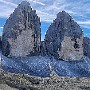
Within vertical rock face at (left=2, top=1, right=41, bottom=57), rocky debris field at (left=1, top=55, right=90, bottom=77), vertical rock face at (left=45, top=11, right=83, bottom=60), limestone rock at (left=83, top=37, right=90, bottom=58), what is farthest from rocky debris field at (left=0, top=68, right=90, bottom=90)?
limestone rock at (left=83, top=37, right=90, bottom=58)

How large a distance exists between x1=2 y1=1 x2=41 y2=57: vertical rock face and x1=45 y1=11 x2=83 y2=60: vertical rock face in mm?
4140

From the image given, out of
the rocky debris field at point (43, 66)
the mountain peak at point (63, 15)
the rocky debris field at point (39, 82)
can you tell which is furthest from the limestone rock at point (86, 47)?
the rocky debris field at point (39, 82)

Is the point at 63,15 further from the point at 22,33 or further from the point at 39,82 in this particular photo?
the point at 39,82

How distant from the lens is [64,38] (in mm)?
121938

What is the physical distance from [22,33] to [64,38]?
41.8ft

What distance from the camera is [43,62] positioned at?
113 metres

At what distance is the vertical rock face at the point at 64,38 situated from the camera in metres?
122

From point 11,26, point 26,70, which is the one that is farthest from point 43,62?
point 11,26

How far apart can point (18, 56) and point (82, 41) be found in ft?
71.0

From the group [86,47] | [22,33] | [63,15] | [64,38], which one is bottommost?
[86,47]

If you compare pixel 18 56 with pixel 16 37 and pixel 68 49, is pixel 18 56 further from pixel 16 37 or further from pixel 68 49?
pixel 68 49

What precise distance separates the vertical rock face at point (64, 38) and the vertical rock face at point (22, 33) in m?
4.14

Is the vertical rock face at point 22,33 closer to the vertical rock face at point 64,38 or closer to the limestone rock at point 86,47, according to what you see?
the vertical rock face at point 64,38

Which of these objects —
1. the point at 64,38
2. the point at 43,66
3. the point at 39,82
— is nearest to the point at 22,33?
the point at 43,66
